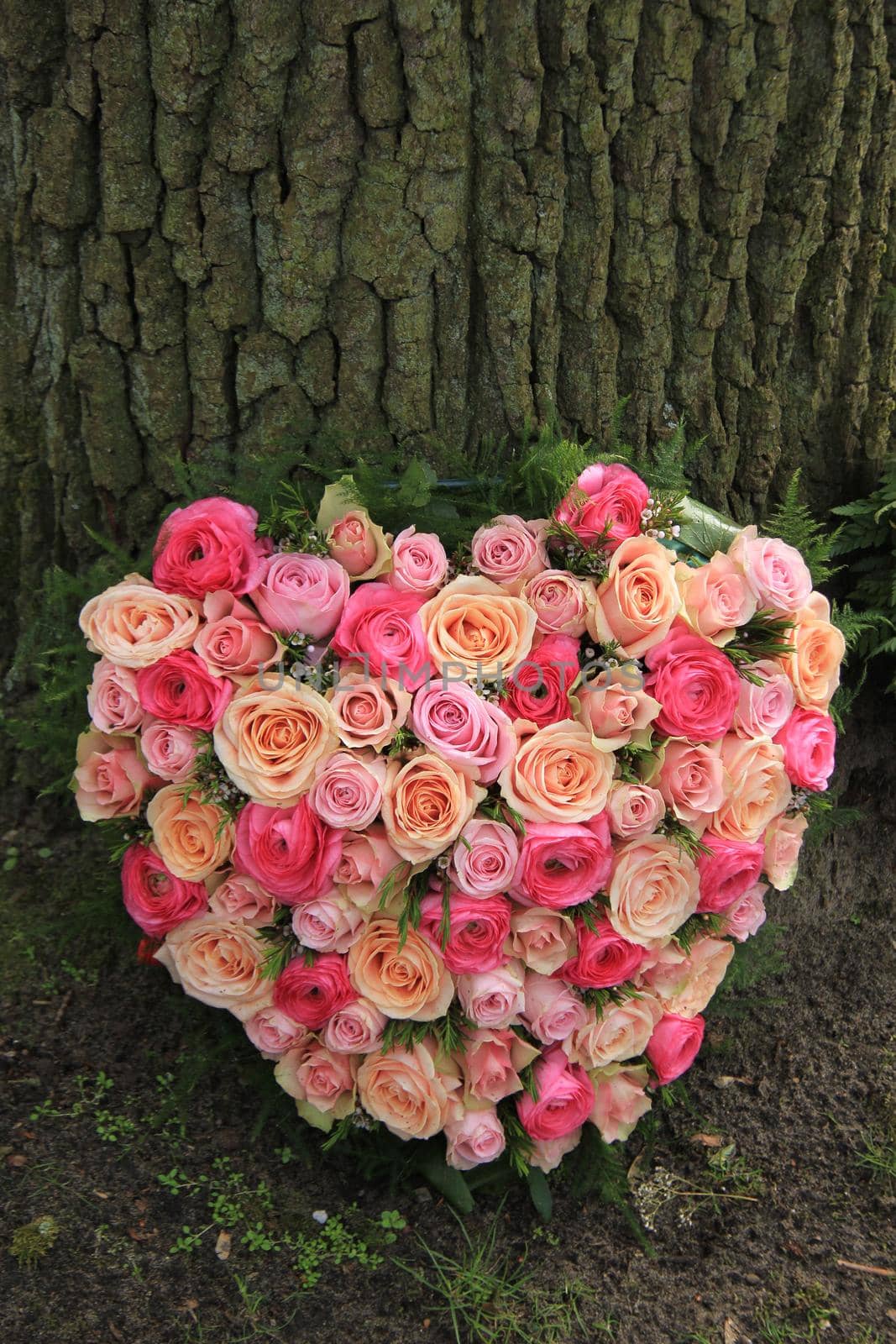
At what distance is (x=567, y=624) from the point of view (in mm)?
2016

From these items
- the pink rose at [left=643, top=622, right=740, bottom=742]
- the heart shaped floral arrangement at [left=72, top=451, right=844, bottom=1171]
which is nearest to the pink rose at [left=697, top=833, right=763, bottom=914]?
the heart shaped floral arrangement at [left=72, top=451, right=844, bottom=1171]

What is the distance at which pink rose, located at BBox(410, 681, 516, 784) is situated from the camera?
6.12 feet

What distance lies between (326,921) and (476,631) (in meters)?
0.58

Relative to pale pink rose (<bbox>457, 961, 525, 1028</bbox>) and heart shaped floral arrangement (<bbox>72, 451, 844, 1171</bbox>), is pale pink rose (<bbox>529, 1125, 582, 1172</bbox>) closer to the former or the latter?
heart shaped floral arrangement (<bbox>72, 451, 844, 1171</bbox>)

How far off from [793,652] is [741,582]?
19 centimetres

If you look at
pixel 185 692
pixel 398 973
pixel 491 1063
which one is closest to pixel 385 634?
pixel 185 692

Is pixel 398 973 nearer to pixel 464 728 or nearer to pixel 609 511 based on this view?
pixel 464 728

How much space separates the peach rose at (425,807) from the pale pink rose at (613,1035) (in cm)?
51

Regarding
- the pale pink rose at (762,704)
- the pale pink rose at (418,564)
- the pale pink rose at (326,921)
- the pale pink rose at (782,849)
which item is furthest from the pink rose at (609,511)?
the pale pink rose at (326,921)

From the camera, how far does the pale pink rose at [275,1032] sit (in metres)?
2.07

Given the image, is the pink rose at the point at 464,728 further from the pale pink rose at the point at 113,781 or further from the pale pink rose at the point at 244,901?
the pale pink rose at the point at 113,781

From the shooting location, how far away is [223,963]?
205cm

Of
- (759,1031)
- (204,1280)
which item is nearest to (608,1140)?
(759,1031)

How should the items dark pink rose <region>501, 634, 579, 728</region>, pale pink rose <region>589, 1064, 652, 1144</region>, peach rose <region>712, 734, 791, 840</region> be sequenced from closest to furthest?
dark pink rose <region>501, 634, 579, 728</region> < peach rose <region>712, 734, 791, 840</region> < pale pink rose <region>589, 1064, 652, 1144</region>
